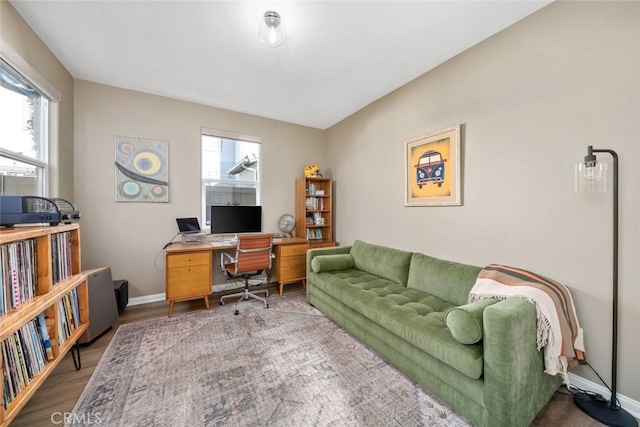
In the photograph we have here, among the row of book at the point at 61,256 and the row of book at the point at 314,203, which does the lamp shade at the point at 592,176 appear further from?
the row of book at the point at 61,256

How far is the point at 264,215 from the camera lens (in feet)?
12.8

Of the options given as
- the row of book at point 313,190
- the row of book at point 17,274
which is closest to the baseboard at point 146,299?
the row of book at point 17,274

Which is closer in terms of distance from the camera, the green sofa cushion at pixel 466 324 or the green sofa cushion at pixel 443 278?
the green sofa cushion at pixel 466 324

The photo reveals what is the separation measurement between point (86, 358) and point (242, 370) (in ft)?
4.33

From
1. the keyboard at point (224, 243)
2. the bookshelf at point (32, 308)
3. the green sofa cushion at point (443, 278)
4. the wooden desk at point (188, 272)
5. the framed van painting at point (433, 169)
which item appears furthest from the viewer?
the keyboard at point (224, 243)

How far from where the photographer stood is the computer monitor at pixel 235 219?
11.0 ft

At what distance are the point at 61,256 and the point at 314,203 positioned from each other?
2.99 meters

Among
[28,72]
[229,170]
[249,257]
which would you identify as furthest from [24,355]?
[229,170]

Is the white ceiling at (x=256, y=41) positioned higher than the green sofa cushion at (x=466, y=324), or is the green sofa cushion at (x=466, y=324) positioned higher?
the white ceiling at (x=256, y=41)

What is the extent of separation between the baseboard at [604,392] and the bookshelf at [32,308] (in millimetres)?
3230

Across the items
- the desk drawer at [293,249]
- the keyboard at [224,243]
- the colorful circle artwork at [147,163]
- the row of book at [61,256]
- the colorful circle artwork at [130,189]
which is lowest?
the desk drawer at [293,249]

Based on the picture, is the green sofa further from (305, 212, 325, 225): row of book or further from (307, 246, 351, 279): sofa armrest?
(305, 212, 325, 225): row of book

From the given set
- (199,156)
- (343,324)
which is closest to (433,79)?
(343,324)

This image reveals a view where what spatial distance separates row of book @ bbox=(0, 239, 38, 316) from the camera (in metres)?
1.20
